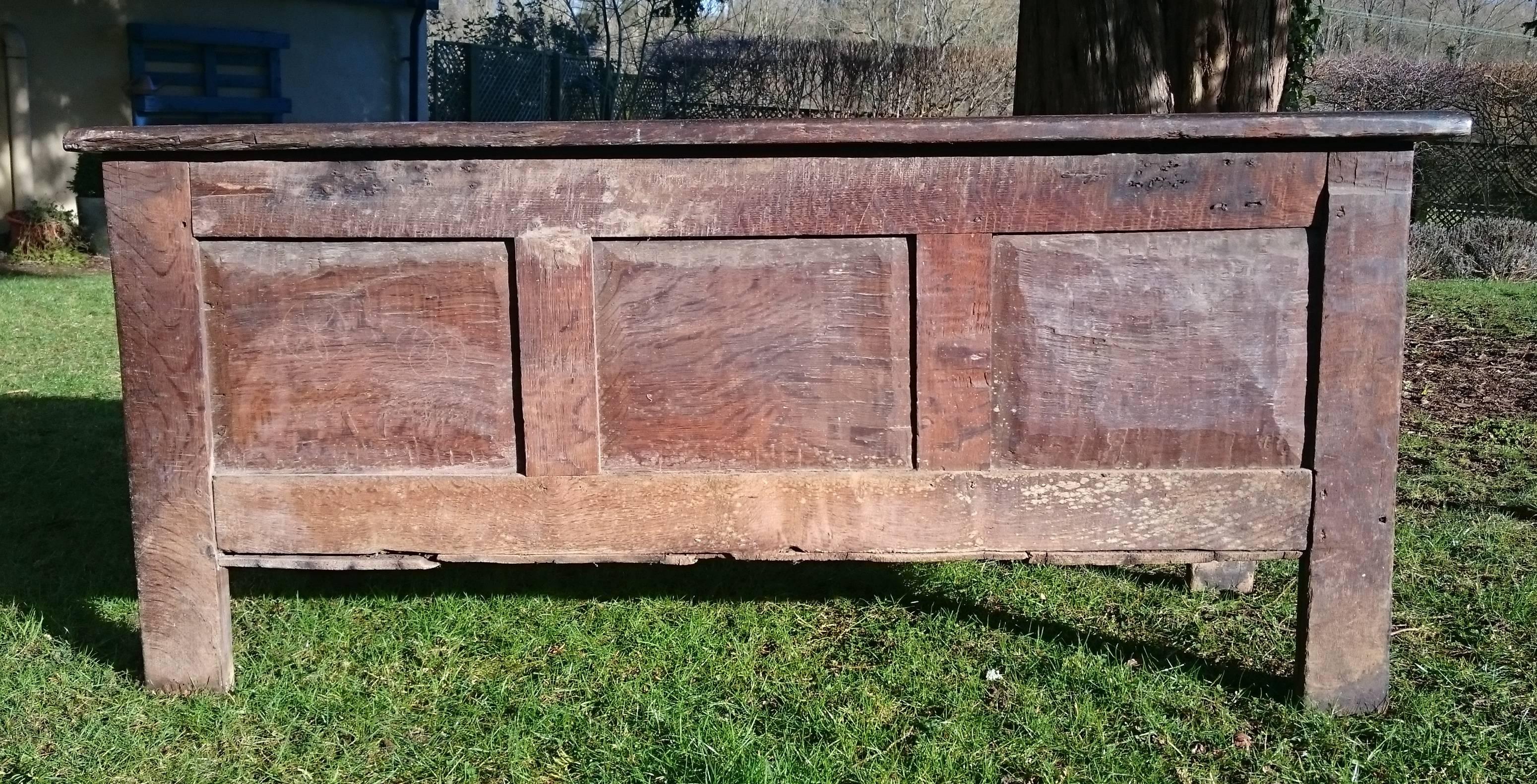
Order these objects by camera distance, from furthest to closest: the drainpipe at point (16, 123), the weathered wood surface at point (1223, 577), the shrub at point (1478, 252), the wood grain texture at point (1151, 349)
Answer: the drainpipe at point (16, 123), the shrub at point (1478, 252), the weathered wood surface at point (1223, 577), the wood grain texture at point (1151, 349)

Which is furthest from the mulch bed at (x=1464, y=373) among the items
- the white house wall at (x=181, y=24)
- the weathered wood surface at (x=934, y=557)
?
the white house wall at (x=181, y=24)

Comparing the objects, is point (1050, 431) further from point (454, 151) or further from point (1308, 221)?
point (454, 151)

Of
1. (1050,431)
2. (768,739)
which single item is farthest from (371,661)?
(1050,431)

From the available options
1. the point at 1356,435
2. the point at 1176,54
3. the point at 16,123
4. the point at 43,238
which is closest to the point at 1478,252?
the point at 1176,54

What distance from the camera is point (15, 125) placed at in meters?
11.5

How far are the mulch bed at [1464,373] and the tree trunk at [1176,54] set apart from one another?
2.36 meters

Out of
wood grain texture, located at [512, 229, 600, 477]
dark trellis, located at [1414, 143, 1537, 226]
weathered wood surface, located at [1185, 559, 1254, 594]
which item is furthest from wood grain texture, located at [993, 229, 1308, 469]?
dark trellis, located at [1414, 143, 1537, 226]

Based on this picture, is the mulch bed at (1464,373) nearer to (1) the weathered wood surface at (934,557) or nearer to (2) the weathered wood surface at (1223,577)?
(2) the weathered wood surface at (1223,577)

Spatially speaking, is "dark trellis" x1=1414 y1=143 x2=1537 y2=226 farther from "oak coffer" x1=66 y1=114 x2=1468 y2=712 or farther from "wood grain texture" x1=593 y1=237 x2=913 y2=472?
"wood grain texture" x1=593 y1=237 x2=913 y2=472

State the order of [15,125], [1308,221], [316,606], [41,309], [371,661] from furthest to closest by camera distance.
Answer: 1. [15,125]
2. [41,309]
3. [316,606]
4. [371,661]
5. [1308,221]

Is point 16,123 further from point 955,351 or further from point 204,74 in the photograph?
point 955,351

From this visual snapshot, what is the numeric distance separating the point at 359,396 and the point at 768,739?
1130 millimetres

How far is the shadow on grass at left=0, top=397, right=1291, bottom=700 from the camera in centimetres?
320

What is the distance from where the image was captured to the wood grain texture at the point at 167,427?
265 cm
